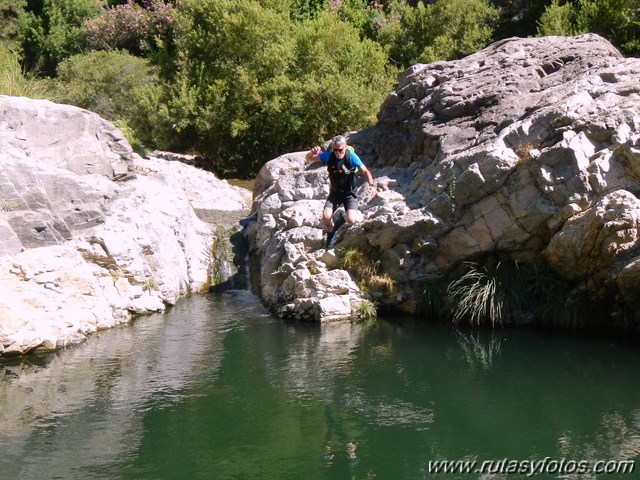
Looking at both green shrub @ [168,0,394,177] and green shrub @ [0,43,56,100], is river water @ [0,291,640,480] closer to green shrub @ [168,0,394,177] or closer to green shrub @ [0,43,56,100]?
green shrub @ [0,43,56,100]

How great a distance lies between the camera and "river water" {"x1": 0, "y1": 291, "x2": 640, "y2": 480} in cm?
859

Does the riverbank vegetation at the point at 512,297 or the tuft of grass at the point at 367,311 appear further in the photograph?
the tuft of grass at the point at 367,311

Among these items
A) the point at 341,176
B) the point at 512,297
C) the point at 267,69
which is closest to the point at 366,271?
the point at 341,176

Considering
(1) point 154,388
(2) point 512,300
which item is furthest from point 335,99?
(1) point 154,388

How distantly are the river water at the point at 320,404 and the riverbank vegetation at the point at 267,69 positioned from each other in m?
12.4

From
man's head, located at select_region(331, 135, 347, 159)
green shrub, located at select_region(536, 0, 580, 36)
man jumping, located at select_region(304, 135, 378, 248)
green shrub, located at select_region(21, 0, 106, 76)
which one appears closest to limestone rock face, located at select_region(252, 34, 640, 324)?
man jumping, located at select_region(304, 135, 378, 248)

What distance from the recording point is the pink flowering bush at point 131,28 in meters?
37.0

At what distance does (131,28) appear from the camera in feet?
125

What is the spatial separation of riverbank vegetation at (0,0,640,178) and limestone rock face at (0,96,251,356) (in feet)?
16.9

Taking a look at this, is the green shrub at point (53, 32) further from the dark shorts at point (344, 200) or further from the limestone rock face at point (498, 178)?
the dark shorts at point (344, 200)

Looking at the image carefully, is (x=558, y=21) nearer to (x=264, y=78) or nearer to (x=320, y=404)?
(x=264, y=78)

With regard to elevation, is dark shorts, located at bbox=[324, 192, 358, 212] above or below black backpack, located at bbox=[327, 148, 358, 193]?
below

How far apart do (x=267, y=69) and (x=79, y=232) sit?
41.9 feet
